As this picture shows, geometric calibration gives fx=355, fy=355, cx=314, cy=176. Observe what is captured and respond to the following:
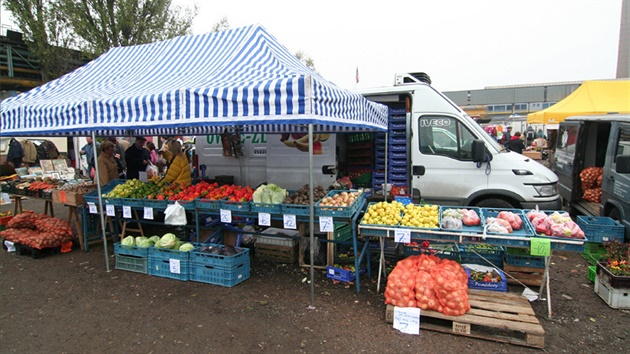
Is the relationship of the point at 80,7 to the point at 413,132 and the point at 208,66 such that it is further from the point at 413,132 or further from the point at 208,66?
the point at 413,132

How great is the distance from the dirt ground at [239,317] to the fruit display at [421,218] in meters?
1.07

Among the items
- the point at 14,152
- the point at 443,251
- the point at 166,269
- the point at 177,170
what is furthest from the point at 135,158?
the point at 443,251

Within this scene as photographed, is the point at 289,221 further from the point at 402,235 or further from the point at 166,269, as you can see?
the point at 166,269

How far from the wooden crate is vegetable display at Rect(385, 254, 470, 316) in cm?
216

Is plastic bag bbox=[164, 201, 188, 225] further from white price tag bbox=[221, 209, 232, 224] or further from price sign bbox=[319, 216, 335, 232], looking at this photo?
price sign bbox=[319, 216, 335, 232]

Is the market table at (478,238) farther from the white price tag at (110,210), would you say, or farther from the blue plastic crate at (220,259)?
the white price tag at (110,210)

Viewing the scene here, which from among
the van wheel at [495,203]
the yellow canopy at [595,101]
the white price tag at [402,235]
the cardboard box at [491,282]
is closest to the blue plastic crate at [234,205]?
the white price tag at [402,235]

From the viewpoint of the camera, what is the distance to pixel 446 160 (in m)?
6.36

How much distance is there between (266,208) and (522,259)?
3.51 meters

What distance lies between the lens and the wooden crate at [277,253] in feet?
19.0

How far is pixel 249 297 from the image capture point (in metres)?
4.66

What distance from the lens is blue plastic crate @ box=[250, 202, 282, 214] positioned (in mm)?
4945

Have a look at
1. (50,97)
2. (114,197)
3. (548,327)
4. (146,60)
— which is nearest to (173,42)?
(146,60)

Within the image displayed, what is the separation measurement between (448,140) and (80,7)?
55.1ft
